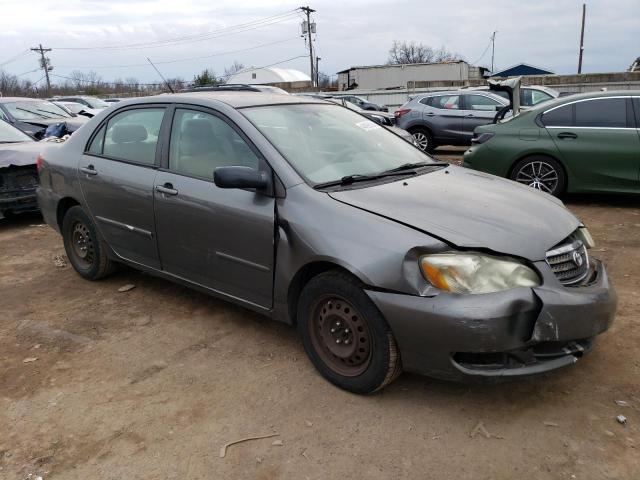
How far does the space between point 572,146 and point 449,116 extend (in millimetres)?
5776

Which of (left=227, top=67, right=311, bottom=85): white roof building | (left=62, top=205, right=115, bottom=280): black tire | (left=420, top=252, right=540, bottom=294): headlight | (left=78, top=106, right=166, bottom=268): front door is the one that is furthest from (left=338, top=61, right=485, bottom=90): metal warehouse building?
(left=420, top=252, right=540, bottom=294): headlight

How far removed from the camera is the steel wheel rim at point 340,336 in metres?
2.94

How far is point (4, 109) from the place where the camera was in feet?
38.6

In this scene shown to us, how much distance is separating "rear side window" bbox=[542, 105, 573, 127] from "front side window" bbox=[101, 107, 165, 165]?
17.4 feet

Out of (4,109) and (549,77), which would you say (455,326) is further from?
(549,77)

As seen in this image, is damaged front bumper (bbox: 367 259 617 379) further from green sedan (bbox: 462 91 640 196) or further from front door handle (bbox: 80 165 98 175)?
green sedan (bbox: 462 91 640 196)

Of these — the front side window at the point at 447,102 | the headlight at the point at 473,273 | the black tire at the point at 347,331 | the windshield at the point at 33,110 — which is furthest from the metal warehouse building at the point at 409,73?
the headlight at the point at 473,273

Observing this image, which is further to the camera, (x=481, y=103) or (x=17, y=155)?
(x=481, y=103)

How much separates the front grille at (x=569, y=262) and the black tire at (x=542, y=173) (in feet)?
14.3

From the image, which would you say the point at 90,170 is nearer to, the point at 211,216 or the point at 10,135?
the point at 211,216

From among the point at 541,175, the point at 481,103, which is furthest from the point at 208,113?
the point at 481,103

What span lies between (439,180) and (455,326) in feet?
4.18

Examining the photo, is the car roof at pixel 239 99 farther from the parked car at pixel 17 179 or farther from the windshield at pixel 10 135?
the windshield at pixel 10 135

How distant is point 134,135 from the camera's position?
4301mm
